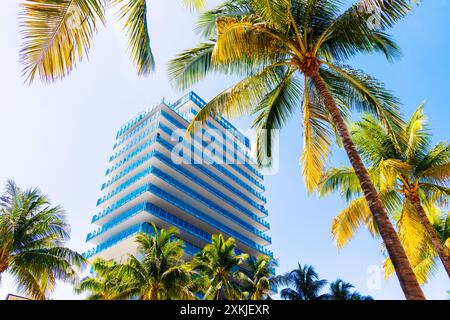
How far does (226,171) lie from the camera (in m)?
63.3

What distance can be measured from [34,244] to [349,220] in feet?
48.3

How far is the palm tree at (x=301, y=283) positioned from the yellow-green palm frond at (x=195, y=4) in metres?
28.9

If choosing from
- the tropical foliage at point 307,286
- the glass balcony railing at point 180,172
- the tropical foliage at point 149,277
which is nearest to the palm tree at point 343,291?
the tropical foliage at point 307,286

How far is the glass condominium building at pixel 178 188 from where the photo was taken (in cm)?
4784

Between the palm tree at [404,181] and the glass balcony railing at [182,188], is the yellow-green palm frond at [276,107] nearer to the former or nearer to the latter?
the palm tree at [404,181]

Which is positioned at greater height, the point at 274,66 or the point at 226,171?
the point at 226,171

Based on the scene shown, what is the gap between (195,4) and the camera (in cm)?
916

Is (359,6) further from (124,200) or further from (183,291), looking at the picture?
(124,200)

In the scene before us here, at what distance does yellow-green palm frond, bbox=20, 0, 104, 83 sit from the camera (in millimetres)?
4332

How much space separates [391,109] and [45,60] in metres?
9.05

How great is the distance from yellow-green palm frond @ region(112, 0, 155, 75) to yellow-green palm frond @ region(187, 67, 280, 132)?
370 cm

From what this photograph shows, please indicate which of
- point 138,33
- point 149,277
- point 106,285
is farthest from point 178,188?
point 138,33

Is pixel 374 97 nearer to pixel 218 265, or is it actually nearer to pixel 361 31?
pixel 361 31
